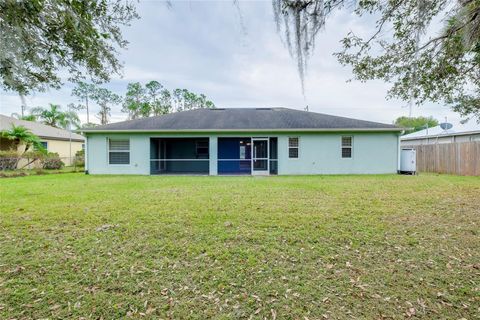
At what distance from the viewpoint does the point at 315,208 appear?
19.1 feet

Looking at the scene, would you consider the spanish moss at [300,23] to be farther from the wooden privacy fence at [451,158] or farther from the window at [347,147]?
the wooden privacy fence at [451,158]

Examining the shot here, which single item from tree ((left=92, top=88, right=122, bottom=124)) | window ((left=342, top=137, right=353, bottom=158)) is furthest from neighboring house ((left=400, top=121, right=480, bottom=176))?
tree ((left=92, top=88, right=122, bottom=124))

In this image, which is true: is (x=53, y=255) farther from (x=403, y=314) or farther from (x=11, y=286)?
(x=403, y=314)

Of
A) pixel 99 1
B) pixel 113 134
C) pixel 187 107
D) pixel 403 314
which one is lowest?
pixel 403 314

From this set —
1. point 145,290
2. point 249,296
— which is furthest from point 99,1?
point 249,296

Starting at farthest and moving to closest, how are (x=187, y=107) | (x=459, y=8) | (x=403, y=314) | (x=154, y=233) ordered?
(x=187, y=107), (x=154, y=233), (x=459, y=8), (x=403, y=314)

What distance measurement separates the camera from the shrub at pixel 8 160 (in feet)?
50.2

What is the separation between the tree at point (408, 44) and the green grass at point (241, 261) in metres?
2.30

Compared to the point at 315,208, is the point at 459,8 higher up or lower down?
higher up

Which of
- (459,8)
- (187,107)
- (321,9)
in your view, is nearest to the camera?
(321,9)

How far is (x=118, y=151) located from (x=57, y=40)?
11046 millimetres

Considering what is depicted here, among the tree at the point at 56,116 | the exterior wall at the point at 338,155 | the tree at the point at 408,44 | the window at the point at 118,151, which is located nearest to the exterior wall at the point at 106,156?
the window at the point at 118,151

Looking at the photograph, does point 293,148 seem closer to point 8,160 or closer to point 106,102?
point 8,160

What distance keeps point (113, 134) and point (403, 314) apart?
1409 centimetres
